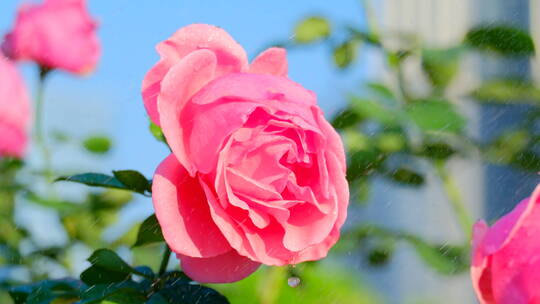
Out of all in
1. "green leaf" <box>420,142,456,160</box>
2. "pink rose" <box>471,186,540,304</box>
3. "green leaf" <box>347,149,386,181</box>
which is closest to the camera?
"pink rose" <box>471,186,540,304</box>

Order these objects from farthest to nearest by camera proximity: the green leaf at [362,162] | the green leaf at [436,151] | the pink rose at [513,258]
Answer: the green leaf at [436,151], the green leaf at [362,162], the pink rose at [513,258]

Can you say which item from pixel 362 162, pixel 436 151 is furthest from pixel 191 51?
pixel 436 151

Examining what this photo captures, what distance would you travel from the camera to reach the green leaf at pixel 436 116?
16.4 inches

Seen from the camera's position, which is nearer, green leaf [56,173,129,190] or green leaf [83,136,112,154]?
green leaf [56,173,129,190]

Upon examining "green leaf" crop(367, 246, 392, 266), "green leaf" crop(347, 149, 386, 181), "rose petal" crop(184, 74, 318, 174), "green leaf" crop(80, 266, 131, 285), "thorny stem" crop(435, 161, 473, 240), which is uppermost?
"rose petal" crop(184, 74, 318, 174)

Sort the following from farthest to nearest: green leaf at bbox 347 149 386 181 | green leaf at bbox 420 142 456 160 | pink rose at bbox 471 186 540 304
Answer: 1. green leaf at bbox 420 142 456 160
2. green leaf at bbox 347 149 386 181
3. pink rose at bbox 471 186 540 304

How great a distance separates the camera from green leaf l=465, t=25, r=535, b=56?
50 cm

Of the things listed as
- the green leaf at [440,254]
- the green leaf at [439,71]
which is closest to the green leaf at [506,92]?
the green leaf at [439,71]

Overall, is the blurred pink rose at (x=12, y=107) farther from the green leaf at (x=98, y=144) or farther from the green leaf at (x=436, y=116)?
the green leaf at (x=436, y=116)

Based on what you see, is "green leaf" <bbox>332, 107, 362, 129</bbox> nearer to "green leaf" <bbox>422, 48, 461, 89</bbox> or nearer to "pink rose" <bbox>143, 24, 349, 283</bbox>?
"green leaf" <bbox>422, 48, 461, 89</bbox>

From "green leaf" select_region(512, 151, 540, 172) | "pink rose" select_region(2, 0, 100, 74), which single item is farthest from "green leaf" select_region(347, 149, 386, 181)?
"pink rose" select_region(2, 0, 100, 74)

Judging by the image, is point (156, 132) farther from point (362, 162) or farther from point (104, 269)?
point (362, 162)

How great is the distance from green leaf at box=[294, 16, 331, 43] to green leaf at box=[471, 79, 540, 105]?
5.0 inches

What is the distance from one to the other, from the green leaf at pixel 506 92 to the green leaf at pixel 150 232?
0.39 m
